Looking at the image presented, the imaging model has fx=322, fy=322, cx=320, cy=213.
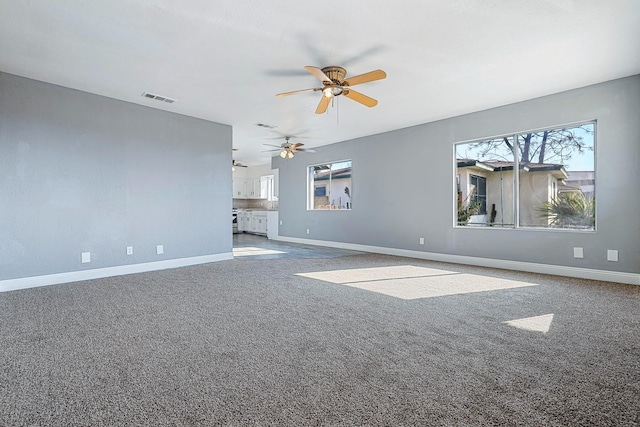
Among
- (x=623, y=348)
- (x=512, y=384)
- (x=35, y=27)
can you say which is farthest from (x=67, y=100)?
(x=623, y=348)

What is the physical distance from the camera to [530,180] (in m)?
4.79

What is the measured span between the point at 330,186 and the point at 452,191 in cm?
315

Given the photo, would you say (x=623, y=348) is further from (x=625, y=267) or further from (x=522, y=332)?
(x=625, y=267)

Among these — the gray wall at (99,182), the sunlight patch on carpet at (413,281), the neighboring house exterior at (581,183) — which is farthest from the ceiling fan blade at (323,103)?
the neighboring house exterior at (581,183)

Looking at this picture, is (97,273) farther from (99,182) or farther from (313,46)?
(313,46)

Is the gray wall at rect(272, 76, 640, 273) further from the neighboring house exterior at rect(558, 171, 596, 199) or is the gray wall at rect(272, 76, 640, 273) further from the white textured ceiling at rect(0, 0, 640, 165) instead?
the white textured ceiling at rect(0, 0, 640, 165)

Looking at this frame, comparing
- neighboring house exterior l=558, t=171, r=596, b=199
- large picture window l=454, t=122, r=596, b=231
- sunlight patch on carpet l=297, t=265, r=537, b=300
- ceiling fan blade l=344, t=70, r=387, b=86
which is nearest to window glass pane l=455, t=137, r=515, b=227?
large picture window l=454, t=122, r=596, b=231

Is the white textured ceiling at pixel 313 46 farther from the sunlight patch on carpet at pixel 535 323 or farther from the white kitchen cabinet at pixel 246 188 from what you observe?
the white kitchen cabinet at pixel 246 188

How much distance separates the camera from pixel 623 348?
6.77 feet

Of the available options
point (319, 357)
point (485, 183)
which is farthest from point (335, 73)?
point (485, 183)

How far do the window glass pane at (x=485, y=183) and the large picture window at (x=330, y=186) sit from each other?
2.55m

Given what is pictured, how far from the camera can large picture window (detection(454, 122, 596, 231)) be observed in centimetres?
429

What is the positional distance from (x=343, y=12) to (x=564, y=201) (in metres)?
3.96

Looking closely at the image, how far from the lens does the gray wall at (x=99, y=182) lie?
3.74 metres
